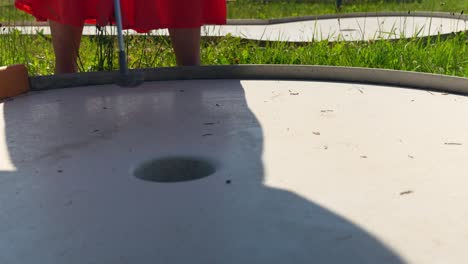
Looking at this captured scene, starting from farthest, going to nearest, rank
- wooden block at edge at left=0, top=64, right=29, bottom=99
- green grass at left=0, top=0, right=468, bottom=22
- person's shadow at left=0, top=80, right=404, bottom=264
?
1. green grass at left=0, top=0, right=468, bottom=22
2. wooden block at edge at left=0, top=64, right=29, bottom=99
3. person's shadow at left=0, top=80, right=404, bottom=264

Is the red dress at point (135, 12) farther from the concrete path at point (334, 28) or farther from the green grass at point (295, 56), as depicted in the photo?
the concrete path at point (334, 28)

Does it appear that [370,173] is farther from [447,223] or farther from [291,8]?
[291,8]

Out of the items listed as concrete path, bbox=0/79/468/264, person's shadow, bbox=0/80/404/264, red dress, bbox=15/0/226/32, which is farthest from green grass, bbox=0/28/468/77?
person's shadow, bbox=0/80/404/264

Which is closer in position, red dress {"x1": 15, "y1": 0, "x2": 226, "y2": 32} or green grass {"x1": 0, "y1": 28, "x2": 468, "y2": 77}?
red dress {"x1": 15, "y1": 0, "x2": 226, "y2": 32}

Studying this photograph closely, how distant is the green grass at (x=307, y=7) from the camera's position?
18.2ft

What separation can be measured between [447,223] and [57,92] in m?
1.45

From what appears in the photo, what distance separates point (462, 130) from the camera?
155cm

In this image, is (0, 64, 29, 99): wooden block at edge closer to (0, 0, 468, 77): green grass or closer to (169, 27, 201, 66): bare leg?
(0, 0, 468, 77): green grass

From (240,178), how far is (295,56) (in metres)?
1.62

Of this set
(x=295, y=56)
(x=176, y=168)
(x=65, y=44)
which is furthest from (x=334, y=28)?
(x=176, y=168)

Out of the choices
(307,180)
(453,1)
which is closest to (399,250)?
(307,180)

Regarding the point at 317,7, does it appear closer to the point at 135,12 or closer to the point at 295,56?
the point at 295,56

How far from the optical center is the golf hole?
1.36 m

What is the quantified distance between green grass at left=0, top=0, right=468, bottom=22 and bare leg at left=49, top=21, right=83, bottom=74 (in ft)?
10.2
